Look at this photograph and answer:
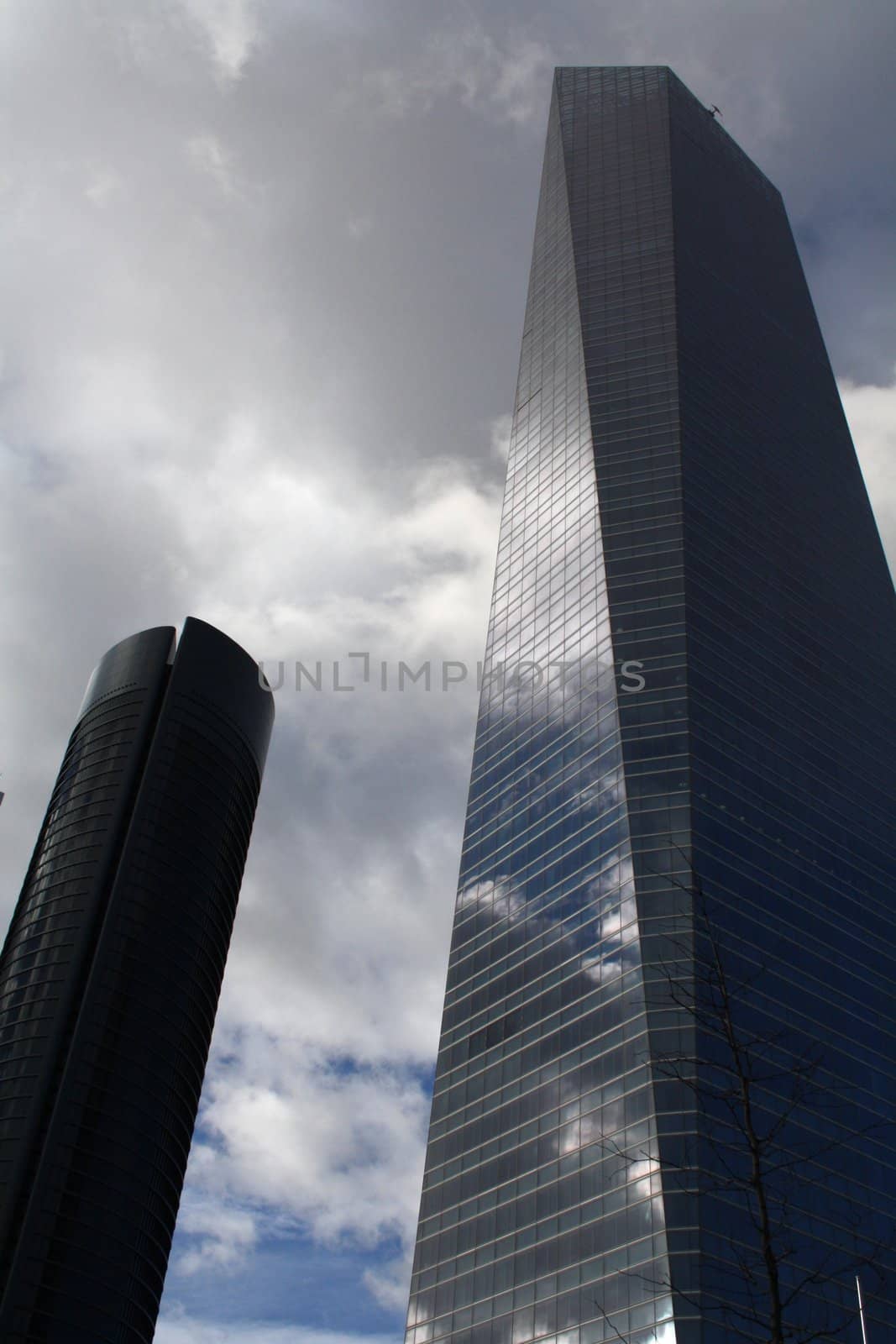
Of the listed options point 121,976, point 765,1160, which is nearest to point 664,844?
point 765,1160

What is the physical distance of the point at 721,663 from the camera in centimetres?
11331

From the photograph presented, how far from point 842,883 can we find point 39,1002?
9677 centimetres

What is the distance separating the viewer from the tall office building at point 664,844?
253 feet

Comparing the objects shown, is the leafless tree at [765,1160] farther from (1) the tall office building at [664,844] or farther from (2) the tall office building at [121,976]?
(2) the tall office building at [121,976]

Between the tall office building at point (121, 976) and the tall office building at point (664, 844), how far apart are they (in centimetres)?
5848

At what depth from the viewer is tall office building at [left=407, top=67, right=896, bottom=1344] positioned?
77000mm

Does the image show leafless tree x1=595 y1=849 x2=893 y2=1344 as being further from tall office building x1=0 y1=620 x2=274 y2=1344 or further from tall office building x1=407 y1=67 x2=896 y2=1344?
tall office building x1=0 y1=620 x2=274 y2=1344

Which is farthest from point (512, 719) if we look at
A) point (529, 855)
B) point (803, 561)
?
point (803, 561)

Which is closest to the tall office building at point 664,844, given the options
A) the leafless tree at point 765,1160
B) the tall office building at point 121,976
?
the leafless tree at point 765,1160

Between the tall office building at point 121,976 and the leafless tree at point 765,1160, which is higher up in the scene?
the tall office building at point 121,976

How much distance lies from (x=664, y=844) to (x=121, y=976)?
282ft

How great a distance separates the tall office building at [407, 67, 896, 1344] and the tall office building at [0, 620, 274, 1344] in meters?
58.5

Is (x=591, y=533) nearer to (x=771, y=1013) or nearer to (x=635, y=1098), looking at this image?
(x=771, y=1013)

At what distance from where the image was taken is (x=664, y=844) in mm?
94000
